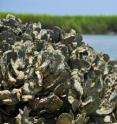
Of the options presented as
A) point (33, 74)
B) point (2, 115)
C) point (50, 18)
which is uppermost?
point (33, 74)

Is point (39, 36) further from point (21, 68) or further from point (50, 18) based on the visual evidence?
point (50, 18)

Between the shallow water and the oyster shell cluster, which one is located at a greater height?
the oyster shell cluster

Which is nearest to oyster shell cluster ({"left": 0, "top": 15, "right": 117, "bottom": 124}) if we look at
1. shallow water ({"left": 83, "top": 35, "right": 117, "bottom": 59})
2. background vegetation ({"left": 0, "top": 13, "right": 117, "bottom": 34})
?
shallow water ({"left": 83, "top": 35, "right": 117, "bottom": 59})

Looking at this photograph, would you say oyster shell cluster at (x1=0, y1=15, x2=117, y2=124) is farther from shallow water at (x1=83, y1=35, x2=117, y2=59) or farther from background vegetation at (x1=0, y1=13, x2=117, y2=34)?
background vegetation at (x1=0, y1=13, x2=117, y2=34)

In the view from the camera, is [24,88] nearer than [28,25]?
Yes

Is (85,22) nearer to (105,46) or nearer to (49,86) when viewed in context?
(105,46)

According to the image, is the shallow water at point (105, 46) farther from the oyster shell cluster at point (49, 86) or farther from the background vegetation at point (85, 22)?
the background vegetation at point (85, 22)

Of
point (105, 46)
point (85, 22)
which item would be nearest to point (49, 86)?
point (105, 46)

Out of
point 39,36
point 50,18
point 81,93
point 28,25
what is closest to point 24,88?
point 81,93
